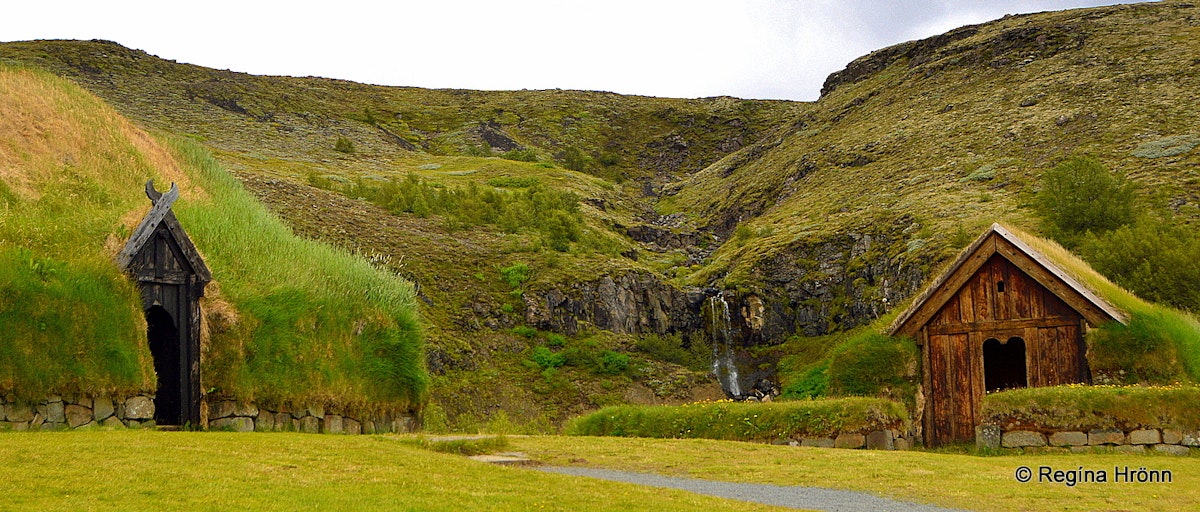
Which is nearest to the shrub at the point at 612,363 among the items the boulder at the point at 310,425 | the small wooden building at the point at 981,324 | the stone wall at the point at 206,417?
the stone wall at the point at 206,417

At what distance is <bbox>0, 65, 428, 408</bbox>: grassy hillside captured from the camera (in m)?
17.7

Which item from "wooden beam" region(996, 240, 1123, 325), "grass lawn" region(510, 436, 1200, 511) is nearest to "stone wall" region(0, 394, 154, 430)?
"grass lawn" region(510, 436, 1200, 511)

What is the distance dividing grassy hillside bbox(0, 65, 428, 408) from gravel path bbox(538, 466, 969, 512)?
8123 millimetres

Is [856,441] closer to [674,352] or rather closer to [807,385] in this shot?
[807,385]

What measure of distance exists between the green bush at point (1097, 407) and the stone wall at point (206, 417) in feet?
45.5

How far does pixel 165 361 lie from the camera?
2102 cm

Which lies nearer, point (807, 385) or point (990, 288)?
point (990, 288)

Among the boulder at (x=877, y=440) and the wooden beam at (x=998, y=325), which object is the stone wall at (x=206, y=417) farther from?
the wooden beam at (x=998, y=325)

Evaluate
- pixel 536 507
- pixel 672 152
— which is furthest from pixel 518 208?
pixel 672 152

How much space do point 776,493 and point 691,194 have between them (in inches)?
3943

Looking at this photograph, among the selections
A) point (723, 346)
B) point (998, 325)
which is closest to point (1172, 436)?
point (998, 325)

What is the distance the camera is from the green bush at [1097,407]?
19.2 m

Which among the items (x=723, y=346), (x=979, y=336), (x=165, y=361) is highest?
(x=165, y=361)

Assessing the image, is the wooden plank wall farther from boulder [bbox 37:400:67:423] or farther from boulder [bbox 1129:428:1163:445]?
boulder [bbox 37:400:67:423]
